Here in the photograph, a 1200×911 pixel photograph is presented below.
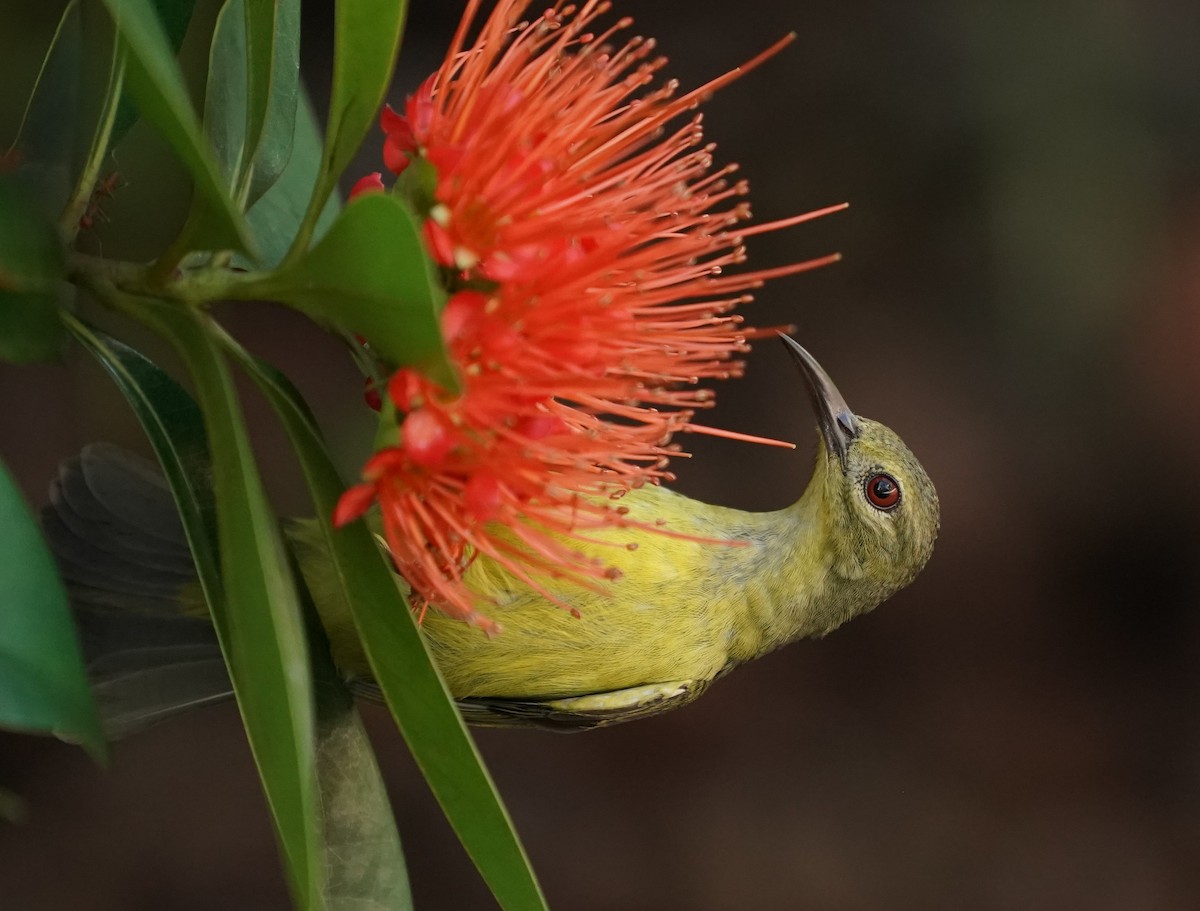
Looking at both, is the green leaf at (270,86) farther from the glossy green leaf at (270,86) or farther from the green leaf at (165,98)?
the green leaf at (165,98)

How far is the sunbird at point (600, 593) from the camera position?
1165mm

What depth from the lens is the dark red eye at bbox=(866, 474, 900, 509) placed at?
1.47 m

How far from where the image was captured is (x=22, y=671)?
2.24 ft

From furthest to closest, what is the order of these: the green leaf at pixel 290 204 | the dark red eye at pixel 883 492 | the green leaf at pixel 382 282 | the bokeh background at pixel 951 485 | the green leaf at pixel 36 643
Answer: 1. the bokeh background at pixel 951 485
2. the dark red eye at pixel 883 492
3. the green leaf at pixel 290 204
4. the green leaf at pixel 36 643
5. the green leaf at pixel 382 282

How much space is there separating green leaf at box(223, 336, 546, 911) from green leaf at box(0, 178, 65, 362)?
13 cm

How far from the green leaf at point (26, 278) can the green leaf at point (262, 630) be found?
13 cm

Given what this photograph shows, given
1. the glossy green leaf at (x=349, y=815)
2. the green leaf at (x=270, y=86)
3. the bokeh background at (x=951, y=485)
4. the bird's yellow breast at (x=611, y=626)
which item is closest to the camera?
the green leaf at (x=270, y=86)

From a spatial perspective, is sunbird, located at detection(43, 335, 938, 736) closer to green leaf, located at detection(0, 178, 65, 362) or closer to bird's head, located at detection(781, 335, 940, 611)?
bird's head, located at detection(781, 335, 940, 611)

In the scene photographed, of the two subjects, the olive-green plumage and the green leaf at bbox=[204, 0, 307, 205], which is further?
the olive-green plumage

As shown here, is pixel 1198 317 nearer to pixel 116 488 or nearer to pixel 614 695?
pixel 614 695

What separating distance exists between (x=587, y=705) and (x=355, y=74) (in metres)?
0.82

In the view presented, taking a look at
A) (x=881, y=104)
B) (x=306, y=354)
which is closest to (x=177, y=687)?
(x=306, y=354)

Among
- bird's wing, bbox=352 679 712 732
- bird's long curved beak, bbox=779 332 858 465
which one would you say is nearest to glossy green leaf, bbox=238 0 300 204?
bird's wing, bbox=352 679 712 732

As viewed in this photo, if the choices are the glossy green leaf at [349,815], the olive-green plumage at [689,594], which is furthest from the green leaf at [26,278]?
the olive-green plumage at [689,594]
